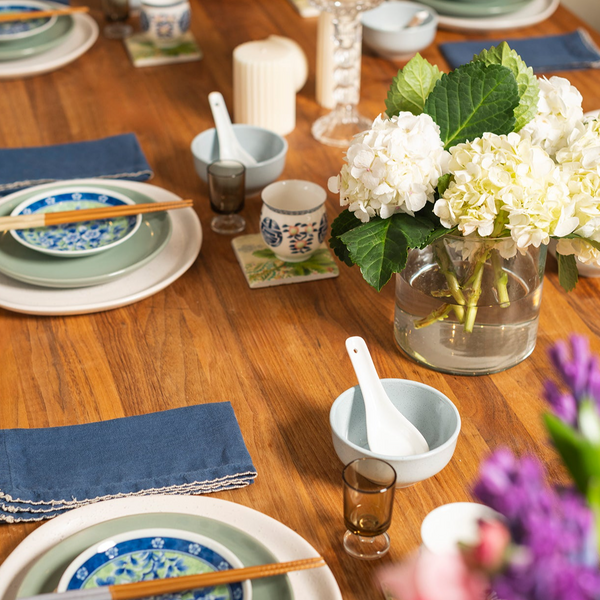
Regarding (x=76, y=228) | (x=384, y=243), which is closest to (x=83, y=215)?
(x=76, y=228)

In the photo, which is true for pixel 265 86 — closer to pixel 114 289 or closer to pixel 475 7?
pixel 114 289

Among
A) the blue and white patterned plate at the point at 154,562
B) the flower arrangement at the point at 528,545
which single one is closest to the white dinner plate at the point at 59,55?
the blue and white patterned plate at the point at 154,562

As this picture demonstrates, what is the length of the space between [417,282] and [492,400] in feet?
0.58

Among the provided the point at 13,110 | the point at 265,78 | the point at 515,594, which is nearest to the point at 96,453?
the point at 515,594

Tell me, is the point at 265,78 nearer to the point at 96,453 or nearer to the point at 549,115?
the point at 549,115

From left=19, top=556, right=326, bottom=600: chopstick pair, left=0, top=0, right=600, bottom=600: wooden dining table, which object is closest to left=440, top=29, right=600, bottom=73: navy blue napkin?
left=0, top=0, right=600, bottom=600: wooden dining table

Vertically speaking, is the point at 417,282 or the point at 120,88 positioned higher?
the point at 417,282

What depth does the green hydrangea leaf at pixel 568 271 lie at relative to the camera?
0.96 metres

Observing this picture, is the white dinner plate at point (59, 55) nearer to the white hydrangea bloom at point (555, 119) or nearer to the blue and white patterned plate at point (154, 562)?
the white hydrangea bloom at point (555, 119)

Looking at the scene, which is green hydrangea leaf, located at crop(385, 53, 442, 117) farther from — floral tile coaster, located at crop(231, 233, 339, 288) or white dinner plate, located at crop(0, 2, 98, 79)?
white dinner plate, located at crop(0, 2, 98, 79)

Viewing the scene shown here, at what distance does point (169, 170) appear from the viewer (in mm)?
1445

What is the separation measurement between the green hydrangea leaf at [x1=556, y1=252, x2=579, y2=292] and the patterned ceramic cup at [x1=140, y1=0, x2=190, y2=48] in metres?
1.24

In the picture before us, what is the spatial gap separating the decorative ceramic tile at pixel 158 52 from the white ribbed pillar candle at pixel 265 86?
37 centimetres

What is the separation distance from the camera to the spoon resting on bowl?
84cm
